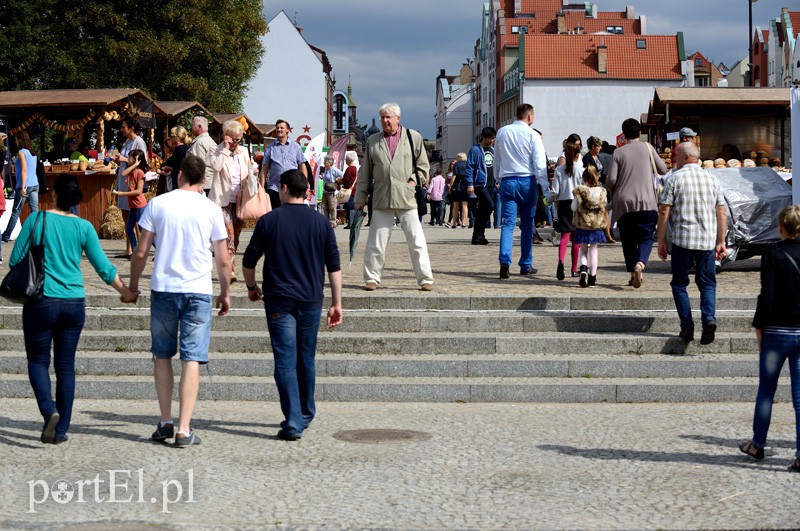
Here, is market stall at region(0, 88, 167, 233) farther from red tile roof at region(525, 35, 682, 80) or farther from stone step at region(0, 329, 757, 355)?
red tile roof at region(525, 35, 682, 80)

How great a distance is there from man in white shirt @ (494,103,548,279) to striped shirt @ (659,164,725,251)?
3092 millimetres

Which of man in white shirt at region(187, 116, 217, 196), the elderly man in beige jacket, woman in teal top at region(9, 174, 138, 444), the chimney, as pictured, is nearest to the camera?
woman in teal top at region(9, 174, 138, 444)

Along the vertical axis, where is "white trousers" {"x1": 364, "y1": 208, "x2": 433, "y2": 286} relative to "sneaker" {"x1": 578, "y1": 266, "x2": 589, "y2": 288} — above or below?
above

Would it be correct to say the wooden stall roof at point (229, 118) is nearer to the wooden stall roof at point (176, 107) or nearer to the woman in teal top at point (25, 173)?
the wooden stall roof at point (176, 107)

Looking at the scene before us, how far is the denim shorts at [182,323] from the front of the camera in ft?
24.7

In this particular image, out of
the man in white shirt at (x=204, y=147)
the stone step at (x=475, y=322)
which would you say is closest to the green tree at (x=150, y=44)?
the man in white shirt at (x=204, y=147)

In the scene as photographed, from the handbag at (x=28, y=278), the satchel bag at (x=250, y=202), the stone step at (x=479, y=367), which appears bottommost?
the stone step at (x=479, y=367)

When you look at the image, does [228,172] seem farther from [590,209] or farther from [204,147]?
[590,209]

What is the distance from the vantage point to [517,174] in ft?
43.3

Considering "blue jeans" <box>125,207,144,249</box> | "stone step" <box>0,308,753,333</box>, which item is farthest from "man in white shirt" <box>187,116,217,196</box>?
"stone step" <box>0,308,753,333</box>

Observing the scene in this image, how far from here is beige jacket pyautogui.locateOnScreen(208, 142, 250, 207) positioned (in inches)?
500

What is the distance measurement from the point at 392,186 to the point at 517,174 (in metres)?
2.20

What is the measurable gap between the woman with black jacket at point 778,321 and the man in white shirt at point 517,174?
6028mm

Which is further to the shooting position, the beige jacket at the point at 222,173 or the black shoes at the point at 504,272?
the black shoes at the point at 504,272
